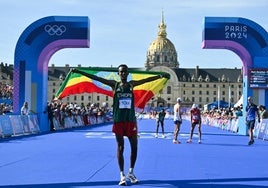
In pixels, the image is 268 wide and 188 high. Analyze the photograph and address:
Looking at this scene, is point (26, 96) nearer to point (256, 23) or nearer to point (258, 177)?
point (256, 23)

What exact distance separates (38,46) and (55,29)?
4.44 feet

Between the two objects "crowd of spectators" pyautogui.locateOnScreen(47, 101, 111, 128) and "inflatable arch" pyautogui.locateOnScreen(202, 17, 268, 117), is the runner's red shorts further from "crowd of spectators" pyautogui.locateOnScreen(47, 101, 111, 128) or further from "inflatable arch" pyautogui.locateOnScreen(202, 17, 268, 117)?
"crowd of spectators" pyautogui.locateOnScreen(47, 101, 111, 128)

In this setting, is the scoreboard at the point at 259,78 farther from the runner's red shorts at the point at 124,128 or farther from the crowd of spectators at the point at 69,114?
the runner's red shorts at the point at 124,128

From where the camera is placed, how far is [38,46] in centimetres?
3159

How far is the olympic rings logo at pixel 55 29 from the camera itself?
31188 mm

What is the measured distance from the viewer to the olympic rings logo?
3119 cm

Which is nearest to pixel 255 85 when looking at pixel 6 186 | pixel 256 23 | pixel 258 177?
pixel 256 23

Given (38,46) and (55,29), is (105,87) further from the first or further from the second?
(38,46)

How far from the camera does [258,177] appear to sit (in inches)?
424

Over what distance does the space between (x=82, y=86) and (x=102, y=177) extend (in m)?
16.7

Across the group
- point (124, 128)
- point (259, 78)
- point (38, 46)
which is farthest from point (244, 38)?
point (124, 128)

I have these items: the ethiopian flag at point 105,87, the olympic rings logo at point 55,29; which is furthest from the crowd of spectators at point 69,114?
the ethiopian flag at point 105,87

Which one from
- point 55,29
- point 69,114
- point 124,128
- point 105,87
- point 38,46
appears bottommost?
point 69,114

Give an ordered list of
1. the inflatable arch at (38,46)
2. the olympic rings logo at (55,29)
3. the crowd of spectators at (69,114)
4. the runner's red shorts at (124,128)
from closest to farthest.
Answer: the runner's red shorts at (124,128) → the inflatable arch at (38,46) → the olympic rings logo at (55,29) → the crowd of spectators at (69,114)
